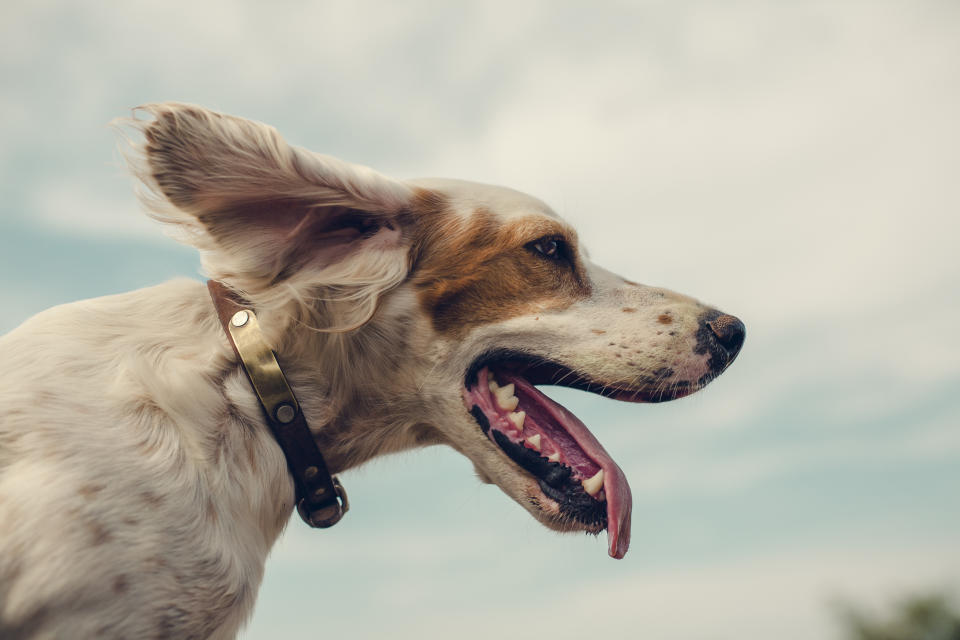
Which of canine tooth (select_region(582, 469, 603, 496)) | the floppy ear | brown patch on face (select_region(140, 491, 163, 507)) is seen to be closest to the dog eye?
the floppy ear

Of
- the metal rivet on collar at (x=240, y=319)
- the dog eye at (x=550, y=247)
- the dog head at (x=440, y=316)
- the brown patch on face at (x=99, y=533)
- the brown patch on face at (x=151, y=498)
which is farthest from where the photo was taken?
the dog eye at (x=550, y=247)

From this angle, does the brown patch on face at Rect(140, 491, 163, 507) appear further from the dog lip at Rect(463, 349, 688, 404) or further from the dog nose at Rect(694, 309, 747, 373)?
the dog nose at Rect(694, 309, 747, 373)

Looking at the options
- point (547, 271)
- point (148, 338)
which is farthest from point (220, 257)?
point (547, 271)

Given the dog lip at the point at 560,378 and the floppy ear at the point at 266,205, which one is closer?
the floppy ear at the point at 266,205

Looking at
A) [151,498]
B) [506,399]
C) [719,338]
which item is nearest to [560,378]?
[506,399]

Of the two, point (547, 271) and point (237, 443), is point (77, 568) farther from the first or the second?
point (547, 271)

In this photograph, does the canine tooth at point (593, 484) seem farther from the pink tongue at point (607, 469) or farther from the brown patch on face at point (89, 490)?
the brown patch on face at point (89, 490)

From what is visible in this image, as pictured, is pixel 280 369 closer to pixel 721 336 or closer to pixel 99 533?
pixel 99 533

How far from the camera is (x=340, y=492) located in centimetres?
348

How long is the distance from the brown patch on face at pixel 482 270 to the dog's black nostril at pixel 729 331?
22.6 inches

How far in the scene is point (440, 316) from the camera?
11.5 feet

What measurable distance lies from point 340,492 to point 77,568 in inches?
43.1

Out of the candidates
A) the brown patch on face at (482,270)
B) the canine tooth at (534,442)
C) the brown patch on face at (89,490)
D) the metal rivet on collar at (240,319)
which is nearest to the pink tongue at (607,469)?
the canine tooth at (534,442)

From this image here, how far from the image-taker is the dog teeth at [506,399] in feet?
11.6
